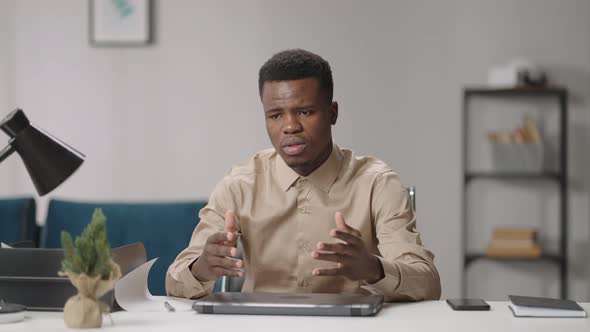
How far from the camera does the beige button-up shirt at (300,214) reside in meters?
2.03

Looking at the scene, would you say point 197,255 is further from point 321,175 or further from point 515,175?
point 515,175

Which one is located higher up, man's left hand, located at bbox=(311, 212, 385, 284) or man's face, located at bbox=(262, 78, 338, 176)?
man's face, located at bbox=(262, 78, 338, 176)

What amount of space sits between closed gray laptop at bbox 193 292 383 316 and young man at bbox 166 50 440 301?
235mm

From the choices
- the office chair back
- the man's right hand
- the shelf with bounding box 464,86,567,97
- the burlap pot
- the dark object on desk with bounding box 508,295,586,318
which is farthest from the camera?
the shelf with bounding box 464,86,567,97

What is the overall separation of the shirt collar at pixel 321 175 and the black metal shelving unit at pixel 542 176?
2336 mm

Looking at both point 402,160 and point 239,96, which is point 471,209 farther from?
point 239,96

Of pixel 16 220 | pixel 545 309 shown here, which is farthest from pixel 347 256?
pixel 16 220

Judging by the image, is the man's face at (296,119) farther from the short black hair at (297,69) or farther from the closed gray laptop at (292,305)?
the closed gray laptop at (292,305)

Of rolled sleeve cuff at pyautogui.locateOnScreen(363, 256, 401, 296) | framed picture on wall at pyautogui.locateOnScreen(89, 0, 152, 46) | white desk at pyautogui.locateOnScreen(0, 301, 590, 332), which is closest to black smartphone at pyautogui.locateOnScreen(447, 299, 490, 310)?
white desk at pyautogui.locateOnScreen(0, 301, 590, 332)

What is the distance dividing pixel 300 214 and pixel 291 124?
0.25m

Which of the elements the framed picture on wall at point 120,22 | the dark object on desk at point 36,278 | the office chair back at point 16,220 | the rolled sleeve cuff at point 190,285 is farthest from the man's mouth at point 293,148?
the framed picture on wall at point 120,22

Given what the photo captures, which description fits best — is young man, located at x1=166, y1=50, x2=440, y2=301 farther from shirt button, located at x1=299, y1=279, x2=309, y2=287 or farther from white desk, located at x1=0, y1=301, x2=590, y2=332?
white desk, located at x1=0, y1=301, x2=590, y2=332

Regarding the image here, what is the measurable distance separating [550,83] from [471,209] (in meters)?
0.76

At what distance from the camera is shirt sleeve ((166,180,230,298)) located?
1854 mm
